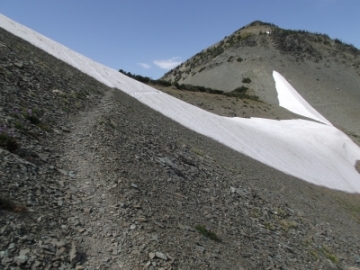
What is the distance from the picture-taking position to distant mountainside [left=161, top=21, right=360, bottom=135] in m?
61.9

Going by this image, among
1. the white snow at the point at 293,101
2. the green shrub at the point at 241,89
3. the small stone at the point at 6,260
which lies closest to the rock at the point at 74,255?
the small stone at the point at 6,260

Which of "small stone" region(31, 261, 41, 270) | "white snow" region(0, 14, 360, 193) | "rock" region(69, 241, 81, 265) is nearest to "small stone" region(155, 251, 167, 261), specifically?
"rock" region(69, 241, 81, 265)

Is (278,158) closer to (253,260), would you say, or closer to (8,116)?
(253,260)

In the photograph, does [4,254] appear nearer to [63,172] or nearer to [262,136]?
[63,172]

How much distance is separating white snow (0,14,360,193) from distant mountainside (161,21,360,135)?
19660 mm

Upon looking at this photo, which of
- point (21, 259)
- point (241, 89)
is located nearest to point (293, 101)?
point (241, 89)

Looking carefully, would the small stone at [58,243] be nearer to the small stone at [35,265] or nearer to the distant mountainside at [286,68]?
the small stone at [35,265]

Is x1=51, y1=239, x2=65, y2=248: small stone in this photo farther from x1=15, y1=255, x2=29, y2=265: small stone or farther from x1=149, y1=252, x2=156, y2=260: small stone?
x1=149, y1=252, x2=156, y2=260: small stone

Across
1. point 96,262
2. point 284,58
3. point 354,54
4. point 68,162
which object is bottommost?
point 96,262

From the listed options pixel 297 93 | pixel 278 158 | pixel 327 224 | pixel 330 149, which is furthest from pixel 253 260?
pixel 297 93

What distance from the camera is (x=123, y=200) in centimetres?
859

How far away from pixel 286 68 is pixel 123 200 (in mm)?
71683

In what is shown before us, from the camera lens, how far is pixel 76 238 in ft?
22.5

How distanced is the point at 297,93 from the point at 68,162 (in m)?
60.5
